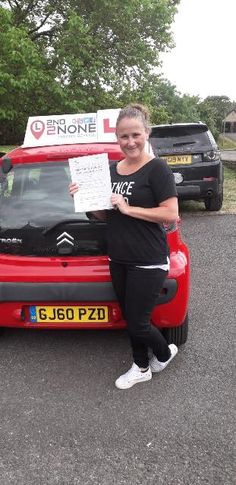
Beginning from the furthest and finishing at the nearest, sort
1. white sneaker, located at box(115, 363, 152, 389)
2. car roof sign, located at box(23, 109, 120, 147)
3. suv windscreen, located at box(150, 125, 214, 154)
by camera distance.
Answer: suv windscreen, located at box(150, 125, 214, 154)
car roof sign, located at box(23, 109, 120, 147)
white sneaker, located at box(115, 363, 152, 389)

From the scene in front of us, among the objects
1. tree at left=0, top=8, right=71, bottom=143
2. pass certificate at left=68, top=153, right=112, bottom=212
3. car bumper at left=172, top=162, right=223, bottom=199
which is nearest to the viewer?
pass certificate at left=68, top=153, right=112, bottom=212

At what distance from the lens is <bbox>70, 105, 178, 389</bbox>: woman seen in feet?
8.20

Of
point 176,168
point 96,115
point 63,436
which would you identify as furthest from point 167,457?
point 176,168

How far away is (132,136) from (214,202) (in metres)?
6.38

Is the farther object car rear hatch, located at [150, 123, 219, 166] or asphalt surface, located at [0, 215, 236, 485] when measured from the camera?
car rear hatch, located at [150, 123, 219, 166]

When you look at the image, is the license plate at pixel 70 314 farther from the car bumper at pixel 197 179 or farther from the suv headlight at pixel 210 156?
the suv headlight at pixel 210 156

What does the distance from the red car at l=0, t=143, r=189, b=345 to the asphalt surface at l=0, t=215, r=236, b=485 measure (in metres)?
0.33

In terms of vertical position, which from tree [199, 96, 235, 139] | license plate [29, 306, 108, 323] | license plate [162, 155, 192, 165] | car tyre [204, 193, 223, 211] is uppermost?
license plate [162, 155, 192, 165]

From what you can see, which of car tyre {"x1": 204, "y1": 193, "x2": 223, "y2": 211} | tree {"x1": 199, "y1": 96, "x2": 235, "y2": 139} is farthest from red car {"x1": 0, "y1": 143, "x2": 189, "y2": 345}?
tree {"x1": 199, "y1": 96, "x2": 235, "y2": 139}

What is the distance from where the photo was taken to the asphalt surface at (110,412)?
89.4 inches

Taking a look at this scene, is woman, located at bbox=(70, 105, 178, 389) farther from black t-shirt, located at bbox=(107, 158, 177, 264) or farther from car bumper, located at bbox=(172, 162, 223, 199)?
car bumper, located at bbox=(172, 162, 223, 199)

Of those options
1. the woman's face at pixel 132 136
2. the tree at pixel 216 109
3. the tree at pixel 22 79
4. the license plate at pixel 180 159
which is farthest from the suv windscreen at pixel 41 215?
the tree at pixel 216 109

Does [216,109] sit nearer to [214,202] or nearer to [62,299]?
[214,202]

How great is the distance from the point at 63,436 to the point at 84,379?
59 cm
